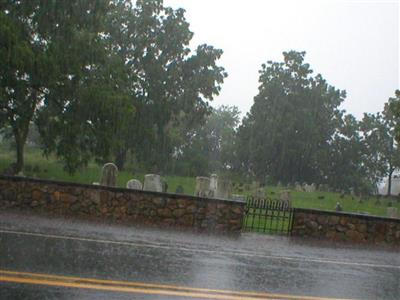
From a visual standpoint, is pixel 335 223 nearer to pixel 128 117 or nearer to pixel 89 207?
pixel 89 207

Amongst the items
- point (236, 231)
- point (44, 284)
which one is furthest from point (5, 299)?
point (236, 231)

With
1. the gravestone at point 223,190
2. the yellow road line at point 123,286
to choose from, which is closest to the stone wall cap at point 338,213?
the gravestone at point 223,190

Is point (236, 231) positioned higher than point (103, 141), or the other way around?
point (103, 141)

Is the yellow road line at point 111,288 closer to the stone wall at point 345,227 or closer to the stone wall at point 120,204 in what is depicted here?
the stone wall at point 120,204

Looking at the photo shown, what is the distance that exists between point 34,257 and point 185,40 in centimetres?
4425

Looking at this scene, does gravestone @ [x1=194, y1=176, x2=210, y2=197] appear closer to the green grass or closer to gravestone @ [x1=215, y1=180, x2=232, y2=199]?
gravestone @ [x1=215, y1=180, x2=232, y2=199]

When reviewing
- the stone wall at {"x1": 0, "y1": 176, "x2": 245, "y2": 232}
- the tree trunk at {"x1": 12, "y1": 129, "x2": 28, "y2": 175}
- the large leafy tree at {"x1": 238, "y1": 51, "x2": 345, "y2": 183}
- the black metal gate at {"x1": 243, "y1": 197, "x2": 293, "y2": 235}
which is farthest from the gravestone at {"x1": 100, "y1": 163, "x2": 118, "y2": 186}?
the large leafy tree at {"x1": 238, "y1": 51, "x2": 345, "y2": 183}

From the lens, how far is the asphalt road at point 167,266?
6180 millimetres

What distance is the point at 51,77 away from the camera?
1049 inches

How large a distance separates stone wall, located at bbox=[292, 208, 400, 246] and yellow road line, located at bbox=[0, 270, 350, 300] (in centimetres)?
803

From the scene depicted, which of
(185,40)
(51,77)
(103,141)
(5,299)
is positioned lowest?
(5,299)

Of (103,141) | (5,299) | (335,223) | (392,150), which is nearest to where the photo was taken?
(5,299)

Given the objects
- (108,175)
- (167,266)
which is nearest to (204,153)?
(108,175)

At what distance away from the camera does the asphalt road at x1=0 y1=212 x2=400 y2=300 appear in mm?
6180
